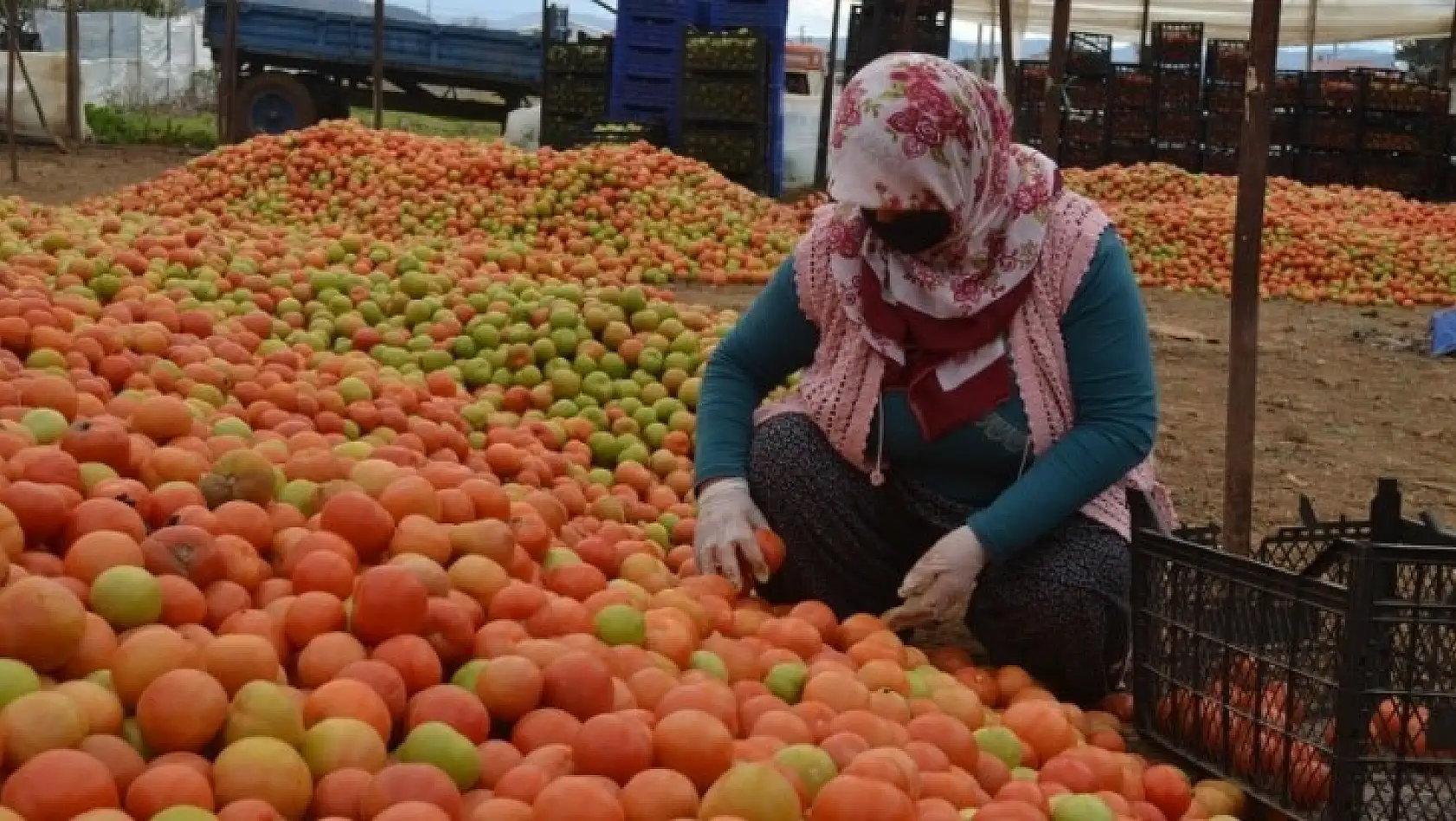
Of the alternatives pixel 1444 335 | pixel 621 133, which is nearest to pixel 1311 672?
pixel 1444 335

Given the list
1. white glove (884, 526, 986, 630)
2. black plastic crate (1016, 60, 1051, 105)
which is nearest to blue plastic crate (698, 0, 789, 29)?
black plastic crate (1016, 60, 1051, 105)

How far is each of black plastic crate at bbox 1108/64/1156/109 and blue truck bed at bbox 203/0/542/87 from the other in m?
8.23

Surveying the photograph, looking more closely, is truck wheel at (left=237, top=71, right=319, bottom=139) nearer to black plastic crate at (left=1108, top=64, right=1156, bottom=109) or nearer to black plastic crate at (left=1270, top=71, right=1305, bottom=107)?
black plastic crate at (left=1108, top=64, right=1156, bottom=109)

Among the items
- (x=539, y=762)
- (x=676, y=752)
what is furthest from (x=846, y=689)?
(x=539, y=762)

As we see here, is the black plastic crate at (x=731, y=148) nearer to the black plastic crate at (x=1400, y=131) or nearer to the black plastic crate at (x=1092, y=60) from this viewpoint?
the black plastic crate at (x=1092, y=60)

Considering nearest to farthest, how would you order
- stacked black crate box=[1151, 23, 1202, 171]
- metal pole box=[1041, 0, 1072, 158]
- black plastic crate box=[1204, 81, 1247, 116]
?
1. metal pole box=[1041, 0, 1072, 158]
2. black plastic crate box=[1204, 81, 1247, 116]
3. stacked black crate box=[1151, 23, 1202, 171]

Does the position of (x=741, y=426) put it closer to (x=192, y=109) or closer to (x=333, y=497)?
(x=333, y=497)

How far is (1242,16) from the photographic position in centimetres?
2403

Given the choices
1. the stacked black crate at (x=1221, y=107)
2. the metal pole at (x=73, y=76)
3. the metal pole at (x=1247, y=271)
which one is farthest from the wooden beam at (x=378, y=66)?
the metal pole at (x=1247, y=271)

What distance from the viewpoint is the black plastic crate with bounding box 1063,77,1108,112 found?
1709cm

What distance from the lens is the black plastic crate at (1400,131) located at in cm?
1645

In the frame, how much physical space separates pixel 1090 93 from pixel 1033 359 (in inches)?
585

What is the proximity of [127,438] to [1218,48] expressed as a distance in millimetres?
16014

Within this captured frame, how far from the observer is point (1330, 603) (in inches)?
98.3
